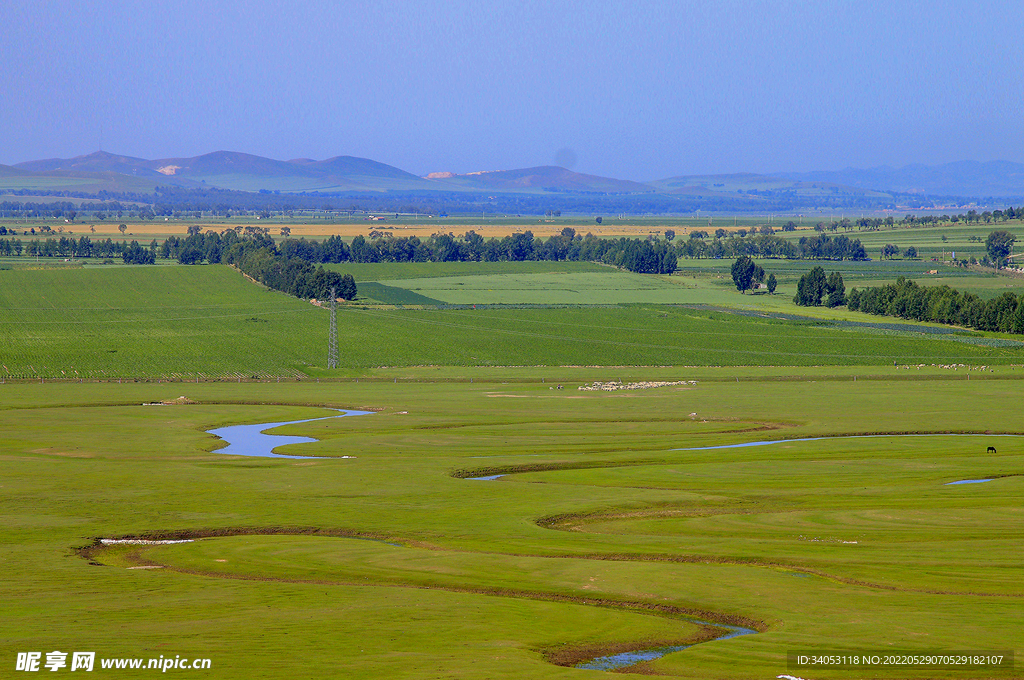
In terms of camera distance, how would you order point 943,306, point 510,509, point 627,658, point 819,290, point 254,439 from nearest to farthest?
point 627,658, point 510,509, point 254,439, point 943,306, point 819,290

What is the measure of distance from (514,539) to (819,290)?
129752mm

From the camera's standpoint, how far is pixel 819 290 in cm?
15600

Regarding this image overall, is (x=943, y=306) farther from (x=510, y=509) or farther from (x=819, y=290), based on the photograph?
(x=510, y=509)

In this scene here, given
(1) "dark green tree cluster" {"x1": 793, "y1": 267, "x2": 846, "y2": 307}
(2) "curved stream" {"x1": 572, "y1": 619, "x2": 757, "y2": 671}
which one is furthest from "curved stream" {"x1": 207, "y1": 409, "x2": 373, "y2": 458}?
(1) "dark green tree cluster" {"x1": 793, "y1": 267, "x2": 846, "y2": 307}

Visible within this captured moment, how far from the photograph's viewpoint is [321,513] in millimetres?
40031

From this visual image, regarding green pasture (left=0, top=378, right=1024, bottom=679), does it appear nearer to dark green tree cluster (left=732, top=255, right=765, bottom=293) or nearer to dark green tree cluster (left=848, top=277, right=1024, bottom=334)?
dark green tree cluster (left=848, top=277, right=1024, bottom=334)

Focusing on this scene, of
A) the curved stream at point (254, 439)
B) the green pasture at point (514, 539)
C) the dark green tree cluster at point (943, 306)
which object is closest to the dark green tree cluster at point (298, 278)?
the curved stream at point (254, 439)

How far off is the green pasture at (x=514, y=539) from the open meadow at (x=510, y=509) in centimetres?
16

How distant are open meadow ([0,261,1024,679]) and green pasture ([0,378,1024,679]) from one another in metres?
0.16

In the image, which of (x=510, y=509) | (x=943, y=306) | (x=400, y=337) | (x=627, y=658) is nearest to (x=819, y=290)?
(x=943, y=306)

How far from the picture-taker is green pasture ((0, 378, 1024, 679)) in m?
23.6

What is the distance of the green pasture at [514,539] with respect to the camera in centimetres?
2359

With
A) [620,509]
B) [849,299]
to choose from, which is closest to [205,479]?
[620,509]

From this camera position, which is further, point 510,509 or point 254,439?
point 254,439
